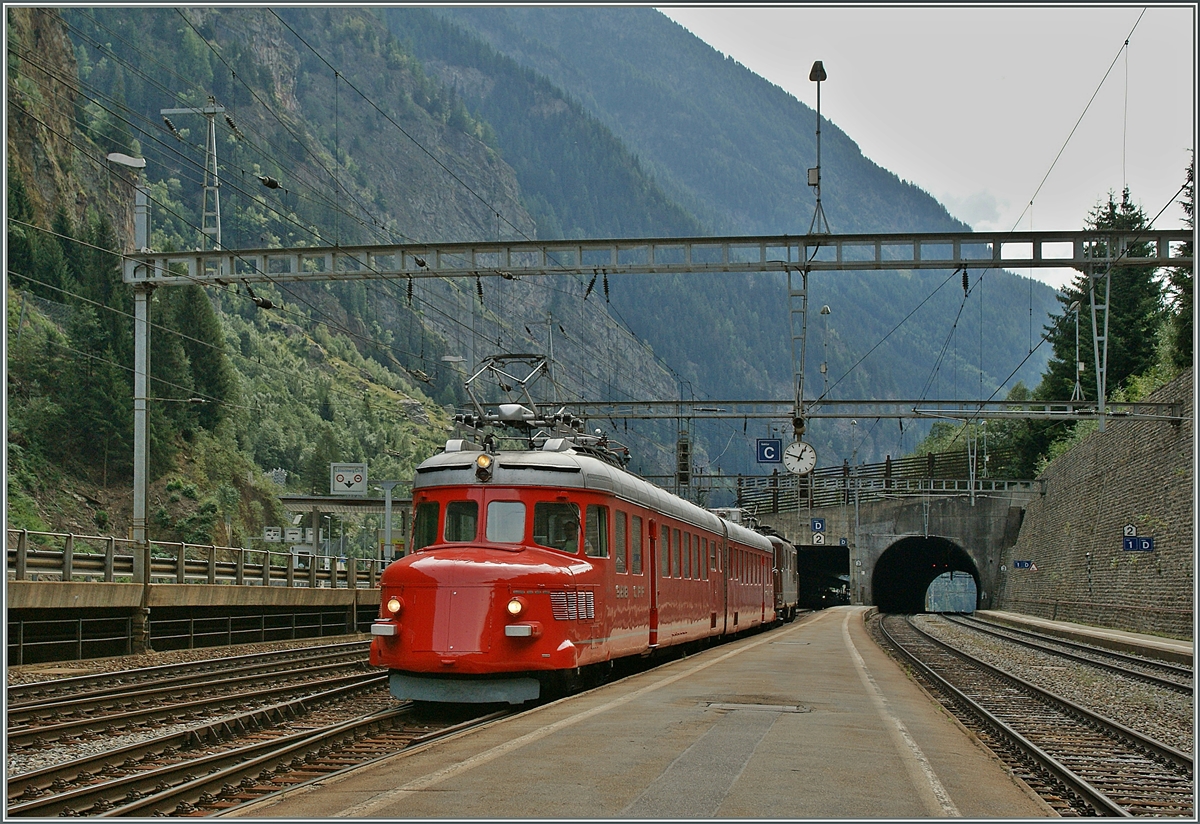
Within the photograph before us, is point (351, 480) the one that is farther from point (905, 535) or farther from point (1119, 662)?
point (905, 535)

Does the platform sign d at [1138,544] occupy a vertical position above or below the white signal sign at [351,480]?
below

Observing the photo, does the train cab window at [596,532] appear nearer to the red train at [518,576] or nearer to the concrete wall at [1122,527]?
the red train at [518,576]

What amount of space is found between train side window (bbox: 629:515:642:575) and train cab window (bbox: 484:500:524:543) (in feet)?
9.79

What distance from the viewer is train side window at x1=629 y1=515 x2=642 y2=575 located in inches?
754

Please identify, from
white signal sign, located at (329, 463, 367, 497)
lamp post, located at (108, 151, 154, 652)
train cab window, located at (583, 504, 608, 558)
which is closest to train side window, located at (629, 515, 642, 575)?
train cab window, located at (583, 504, 608, 558)

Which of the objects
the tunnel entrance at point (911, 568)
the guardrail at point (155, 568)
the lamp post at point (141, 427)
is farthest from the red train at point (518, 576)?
the tunnel entrance at point (911, 568)

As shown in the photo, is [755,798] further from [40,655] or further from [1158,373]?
[1158,373]

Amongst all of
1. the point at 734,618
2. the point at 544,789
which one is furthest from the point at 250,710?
the point at 734,618

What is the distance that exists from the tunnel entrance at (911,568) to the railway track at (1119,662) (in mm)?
43159

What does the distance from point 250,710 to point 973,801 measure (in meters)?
9.51

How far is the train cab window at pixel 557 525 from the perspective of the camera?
1659cm

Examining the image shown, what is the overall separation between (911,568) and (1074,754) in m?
91.3

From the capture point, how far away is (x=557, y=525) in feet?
54.9

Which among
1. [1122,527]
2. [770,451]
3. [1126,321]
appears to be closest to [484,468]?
[770,451]
